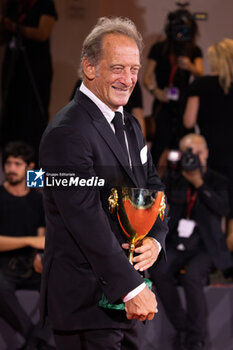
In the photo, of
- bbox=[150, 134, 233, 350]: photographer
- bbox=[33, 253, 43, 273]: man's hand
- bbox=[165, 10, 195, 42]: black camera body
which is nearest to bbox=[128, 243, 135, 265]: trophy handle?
bbox=[33, 253, 43, 273]: man's hand

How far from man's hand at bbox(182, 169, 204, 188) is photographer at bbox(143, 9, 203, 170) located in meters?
0.53

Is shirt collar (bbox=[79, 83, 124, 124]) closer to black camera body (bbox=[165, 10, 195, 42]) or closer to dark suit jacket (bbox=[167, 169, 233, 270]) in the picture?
dark suit jacket (bbox=[167, 169, 233, 270])

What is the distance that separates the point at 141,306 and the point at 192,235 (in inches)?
70.8

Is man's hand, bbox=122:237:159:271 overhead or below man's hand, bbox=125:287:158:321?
overhead

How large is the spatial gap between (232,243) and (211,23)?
148 cm

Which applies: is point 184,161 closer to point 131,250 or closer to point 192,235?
point 192,235

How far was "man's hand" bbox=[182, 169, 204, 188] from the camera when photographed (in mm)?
3219

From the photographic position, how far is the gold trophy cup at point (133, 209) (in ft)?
5.23

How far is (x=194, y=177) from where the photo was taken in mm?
3229

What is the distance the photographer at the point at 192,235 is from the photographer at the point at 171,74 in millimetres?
526

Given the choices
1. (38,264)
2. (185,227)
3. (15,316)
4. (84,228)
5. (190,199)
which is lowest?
(15,316)

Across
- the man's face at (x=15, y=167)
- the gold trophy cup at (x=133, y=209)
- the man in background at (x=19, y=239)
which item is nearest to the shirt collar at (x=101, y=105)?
the gold trophy cup at (x=133, y=209)

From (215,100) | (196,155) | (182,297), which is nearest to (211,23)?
(215,100)

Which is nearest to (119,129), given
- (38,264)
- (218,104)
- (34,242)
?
(38,264)
